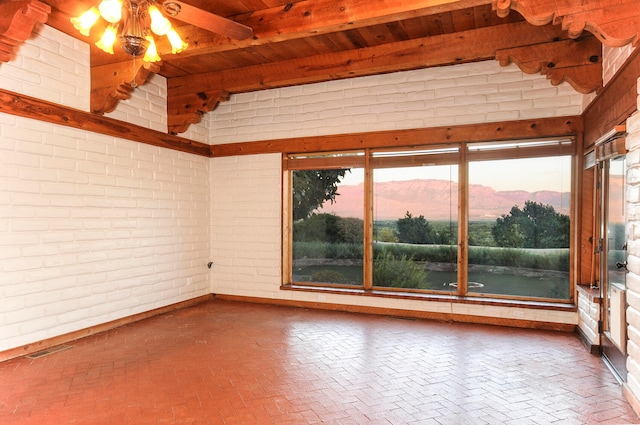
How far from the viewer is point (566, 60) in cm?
419

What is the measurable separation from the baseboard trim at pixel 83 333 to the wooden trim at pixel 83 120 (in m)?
2.30

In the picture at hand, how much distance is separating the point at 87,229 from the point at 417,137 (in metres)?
4.25

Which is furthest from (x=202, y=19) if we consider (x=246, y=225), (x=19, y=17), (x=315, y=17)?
(x=246, y=225)

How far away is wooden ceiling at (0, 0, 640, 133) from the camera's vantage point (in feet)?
9.63

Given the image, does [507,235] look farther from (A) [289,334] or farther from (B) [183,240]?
(B) [183,240]

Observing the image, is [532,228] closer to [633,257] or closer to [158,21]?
[633,257]

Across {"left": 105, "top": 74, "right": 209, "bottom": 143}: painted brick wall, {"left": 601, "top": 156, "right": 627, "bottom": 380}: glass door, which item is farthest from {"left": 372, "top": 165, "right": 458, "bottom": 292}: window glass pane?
{"left": 105, "top": 74, "right": 209, "bottom": 143}: painted brick wall

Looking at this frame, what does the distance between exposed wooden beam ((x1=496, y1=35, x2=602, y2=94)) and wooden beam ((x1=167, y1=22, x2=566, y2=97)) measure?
0.27ft

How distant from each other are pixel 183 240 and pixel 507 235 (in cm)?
459

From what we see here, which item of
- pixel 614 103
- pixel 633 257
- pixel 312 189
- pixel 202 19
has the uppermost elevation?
pixel 202 19

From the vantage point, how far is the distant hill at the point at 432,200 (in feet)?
16.8

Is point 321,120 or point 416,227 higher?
point 321,120

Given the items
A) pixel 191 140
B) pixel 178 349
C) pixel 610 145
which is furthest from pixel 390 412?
pixel 191 140

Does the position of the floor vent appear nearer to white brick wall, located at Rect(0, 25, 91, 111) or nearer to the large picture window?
white brick wall, located at Rect(0, 25, 91, 111)
